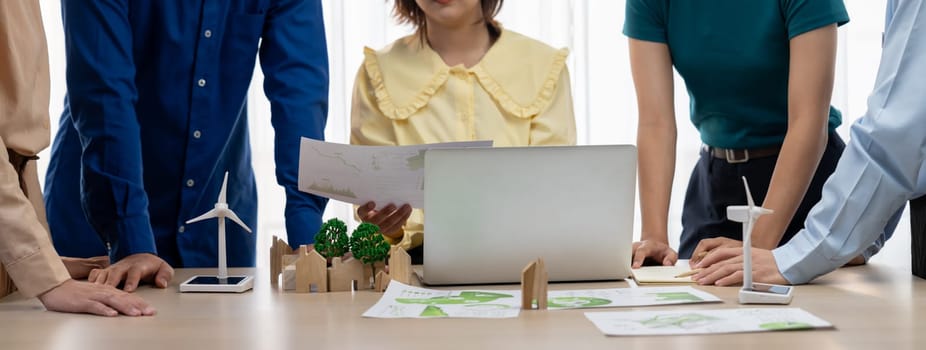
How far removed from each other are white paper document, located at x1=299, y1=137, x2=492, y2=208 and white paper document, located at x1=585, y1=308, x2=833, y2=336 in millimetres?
423

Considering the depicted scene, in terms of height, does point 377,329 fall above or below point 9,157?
below

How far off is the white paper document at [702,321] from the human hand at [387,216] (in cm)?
59

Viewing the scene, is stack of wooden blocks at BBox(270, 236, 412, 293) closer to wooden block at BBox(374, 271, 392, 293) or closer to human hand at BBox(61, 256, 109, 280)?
wooden block at BBox(374, 271, 392, 293)

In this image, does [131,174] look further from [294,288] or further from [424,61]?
[424,61]

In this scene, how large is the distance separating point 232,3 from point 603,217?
94cm

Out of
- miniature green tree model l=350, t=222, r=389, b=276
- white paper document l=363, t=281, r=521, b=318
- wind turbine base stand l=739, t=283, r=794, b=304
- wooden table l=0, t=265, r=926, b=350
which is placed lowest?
wooden table l=0, t=265, r=926, b=350

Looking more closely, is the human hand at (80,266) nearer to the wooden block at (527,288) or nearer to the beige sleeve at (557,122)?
the wooden block at (527,288)

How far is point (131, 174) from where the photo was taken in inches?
69.4

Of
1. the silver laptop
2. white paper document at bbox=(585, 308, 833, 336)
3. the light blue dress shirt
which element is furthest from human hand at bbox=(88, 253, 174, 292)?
the light blue dress shirt

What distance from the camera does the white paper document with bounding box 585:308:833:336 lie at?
1.17m

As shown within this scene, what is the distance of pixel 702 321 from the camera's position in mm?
1227

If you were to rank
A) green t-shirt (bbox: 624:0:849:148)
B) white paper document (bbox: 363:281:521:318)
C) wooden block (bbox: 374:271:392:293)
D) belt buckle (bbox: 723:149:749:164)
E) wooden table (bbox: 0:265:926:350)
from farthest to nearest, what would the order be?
belt buckle (bbox: 723:149:749:164) → green t-shirt (bbox: 624:0:849:148) → wooden block (bbox: 374:271:392:293) → white paper document (bbox: 363:281:521:318) → wooden table (bbox: 0:265:926:350)

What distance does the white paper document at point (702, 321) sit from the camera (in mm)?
1174

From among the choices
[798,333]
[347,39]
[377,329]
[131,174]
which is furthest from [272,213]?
[798,333]
